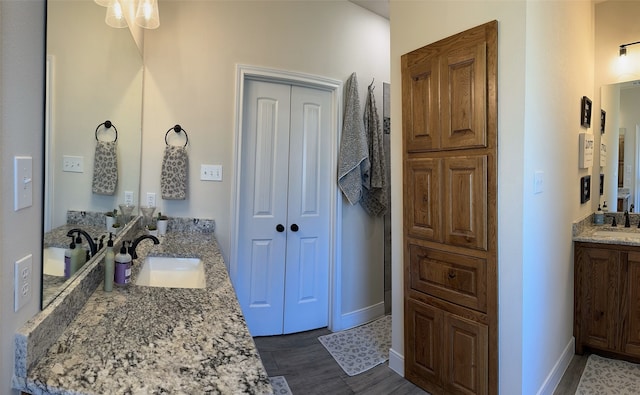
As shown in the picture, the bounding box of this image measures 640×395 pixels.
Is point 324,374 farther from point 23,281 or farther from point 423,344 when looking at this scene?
point 23,281

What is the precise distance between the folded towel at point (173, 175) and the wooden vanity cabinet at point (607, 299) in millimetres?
2890

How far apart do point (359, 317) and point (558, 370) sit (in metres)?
1.44

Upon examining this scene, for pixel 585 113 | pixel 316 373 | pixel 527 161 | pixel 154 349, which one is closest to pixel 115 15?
pixel 154 349

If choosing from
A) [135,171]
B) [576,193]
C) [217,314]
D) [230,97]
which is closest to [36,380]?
[217,314]

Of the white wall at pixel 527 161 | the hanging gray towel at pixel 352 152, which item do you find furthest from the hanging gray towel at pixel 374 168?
the white wall at pixel 527 161

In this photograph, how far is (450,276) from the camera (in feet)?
5.96

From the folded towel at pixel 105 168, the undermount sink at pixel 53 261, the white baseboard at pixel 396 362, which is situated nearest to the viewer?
the undermount sink at pixel 53 261

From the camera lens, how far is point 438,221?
6.11ft

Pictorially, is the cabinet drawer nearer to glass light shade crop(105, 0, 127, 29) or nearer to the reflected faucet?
the reflected faucet

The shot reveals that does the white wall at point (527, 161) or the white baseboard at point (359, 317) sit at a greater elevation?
the white wall at point (527, 161)

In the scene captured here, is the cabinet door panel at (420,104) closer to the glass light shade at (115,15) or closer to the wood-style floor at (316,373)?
the wood-style floor at (316,373)

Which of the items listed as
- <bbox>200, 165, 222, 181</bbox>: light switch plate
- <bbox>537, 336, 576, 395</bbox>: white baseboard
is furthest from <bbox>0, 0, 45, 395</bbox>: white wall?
<bbox>537, 336, 576, 395</bbox>: white baseboard

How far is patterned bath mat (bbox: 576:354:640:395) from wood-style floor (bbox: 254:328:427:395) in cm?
108

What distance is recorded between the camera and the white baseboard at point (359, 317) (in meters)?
2.78
